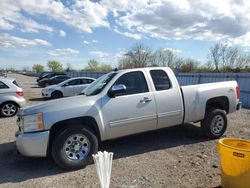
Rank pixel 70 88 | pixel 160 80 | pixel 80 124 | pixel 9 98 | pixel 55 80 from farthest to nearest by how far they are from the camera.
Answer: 1. pixel 55 80
2. pixel 70 88
3. pixel 9 98
4. pixel 160 80
5. pixel 80 124

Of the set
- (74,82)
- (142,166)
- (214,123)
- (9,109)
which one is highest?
(74,82)

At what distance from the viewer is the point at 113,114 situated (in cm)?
499

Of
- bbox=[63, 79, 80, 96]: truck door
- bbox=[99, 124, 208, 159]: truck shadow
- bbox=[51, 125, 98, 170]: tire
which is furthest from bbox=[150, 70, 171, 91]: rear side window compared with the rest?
bbox=[63, 79, 80, 96]: truck door

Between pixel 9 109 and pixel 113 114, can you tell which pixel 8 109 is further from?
pixel 113 114

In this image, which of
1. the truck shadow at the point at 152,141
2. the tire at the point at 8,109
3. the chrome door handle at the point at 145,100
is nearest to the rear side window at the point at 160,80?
the chrome door handle at the point at 145,100

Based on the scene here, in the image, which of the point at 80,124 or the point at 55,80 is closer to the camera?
the point at 80,124

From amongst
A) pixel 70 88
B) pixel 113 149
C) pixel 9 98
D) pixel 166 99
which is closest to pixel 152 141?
pixel 113 149

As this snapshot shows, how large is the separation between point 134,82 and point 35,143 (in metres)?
2.35

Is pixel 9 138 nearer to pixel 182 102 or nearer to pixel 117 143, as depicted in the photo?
pixel 117 143

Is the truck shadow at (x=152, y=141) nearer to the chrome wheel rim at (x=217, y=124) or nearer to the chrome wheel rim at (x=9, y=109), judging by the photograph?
the chrome wheel rim at (x=217, y=124)

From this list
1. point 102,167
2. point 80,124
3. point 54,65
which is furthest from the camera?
point 54,65

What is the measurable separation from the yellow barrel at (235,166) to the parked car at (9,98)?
347 inches

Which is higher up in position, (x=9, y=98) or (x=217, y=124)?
(x=9, y=98)

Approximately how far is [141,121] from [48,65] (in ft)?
357
